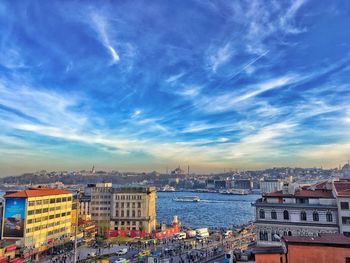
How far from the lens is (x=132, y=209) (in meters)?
95.1

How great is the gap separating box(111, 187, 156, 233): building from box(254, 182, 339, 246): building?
56.7 metres

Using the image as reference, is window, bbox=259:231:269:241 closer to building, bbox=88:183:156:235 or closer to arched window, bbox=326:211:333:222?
arched window, bbox=326:211:333:222

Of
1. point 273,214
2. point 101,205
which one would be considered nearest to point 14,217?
point 101,205

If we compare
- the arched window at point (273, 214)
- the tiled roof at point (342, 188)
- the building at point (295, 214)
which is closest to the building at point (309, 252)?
the building at point (295, 214)

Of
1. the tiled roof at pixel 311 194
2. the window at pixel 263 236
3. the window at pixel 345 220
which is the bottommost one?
the window at pixel 263 236

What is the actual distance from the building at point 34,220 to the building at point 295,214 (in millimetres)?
39639

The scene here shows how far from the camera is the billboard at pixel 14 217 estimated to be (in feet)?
196

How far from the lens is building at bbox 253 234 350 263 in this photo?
20.7 m

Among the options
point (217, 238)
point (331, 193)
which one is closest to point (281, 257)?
point (331, 193)

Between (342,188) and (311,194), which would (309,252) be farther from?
(342,188)

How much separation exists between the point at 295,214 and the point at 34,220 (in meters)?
48.0

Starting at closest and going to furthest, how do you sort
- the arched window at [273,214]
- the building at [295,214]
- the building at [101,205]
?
the building at [295,214] → the arched window at [273,214] → the building at [101,205]

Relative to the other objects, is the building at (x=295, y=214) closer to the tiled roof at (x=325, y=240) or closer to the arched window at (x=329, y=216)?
the arched window at (x=329, y=216)

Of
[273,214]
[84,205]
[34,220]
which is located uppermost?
[273,214]
